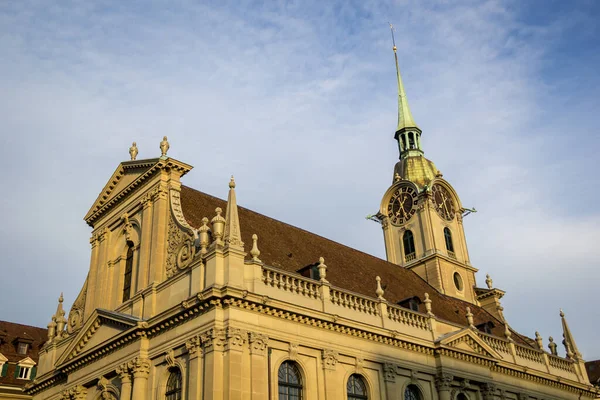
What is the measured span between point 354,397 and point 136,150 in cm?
1613

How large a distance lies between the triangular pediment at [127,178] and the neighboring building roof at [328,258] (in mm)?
1837

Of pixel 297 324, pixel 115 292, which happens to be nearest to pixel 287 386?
pixel 297 324

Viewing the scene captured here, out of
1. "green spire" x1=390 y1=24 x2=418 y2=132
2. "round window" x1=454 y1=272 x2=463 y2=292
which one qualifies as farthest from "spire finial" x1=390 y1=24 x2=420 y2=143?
"round window" x1=454 y1=272 x2=463 y2=292

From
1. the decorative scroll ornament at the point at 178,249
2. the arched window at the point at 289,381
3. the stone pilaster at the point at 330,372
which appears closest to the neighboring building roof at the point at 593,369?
the stone pilaster at the point at 330,372

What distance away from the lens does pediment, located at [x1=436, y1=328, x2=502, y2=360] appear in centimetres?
2930

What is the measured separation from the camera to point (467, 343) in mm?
30625

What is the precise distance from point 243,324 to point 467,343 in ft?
43.9

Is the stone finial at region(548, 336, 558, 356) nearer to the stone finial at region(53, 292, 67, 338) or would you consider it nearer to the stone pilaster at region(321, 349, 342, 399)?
A: the stone pilaster at region(321, 349, 342, 399)

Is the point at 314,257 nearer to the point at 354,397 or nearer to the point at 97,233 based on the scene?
the point at 354,397

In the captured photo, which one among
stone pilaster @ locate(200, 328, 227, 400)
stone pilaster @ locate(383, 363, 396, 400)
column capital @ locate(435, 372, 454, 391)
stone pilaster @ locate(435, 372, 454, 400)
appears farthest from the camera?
column capital @ locate(435, 372, 454, 391)

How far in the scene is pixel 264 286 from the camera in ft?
75.7

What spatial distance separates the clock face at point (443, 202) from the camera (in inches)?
1758

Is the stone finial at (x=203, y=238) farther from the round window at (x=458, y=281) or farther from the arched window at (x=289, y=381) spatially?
the round window at (x=458, y=281)

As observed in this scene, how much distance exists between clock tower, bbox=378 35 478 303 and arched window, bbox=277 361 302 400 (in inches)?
739
